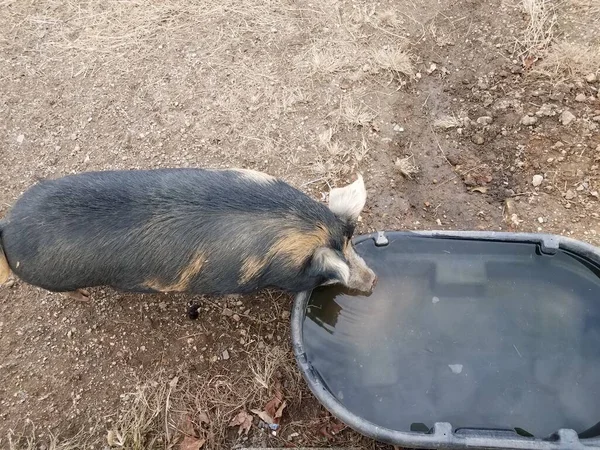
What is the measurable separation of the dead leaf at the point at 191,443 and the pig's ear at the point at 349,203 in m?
1.91

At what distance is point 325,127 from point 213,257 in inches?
76.0

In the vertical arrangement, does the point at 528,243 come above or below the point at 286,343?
above

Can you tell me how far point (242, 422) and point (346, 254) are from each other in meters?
1.46

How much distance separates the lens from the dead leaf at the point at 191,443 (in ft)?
12.2

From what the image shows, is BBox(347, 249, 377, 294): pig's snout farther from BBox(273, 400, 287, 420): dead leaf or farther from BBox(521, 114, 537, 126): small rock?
BBox(521, 114, 537, 126): small rock

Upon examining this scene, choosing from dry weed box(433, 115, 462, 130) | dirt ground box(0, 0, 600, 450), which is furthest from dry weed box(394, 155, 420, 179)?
dry weed box(433, 115, 462, 130)

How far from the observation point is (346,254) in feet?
11.5

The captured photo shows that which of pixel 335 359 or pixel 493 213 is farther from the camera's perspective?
pixel 493 213

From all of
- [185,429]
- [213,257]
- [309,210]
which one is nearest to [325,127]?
[309,210]

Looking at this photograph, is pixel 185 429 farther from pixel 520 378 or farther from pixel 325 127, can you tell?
pixel 325 127

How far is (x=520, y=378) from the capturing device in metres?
3.44

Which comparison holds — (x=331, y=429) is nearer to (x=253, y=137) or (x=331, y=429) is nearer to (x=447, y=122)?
(x=253, y=137)

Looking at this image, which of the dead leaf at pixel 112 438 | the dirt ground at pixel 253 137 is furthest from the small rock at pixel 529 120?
the dead leaf at pixel 112 438

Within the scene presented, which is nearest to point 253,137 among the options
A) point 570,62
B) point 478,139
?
point 478,139
